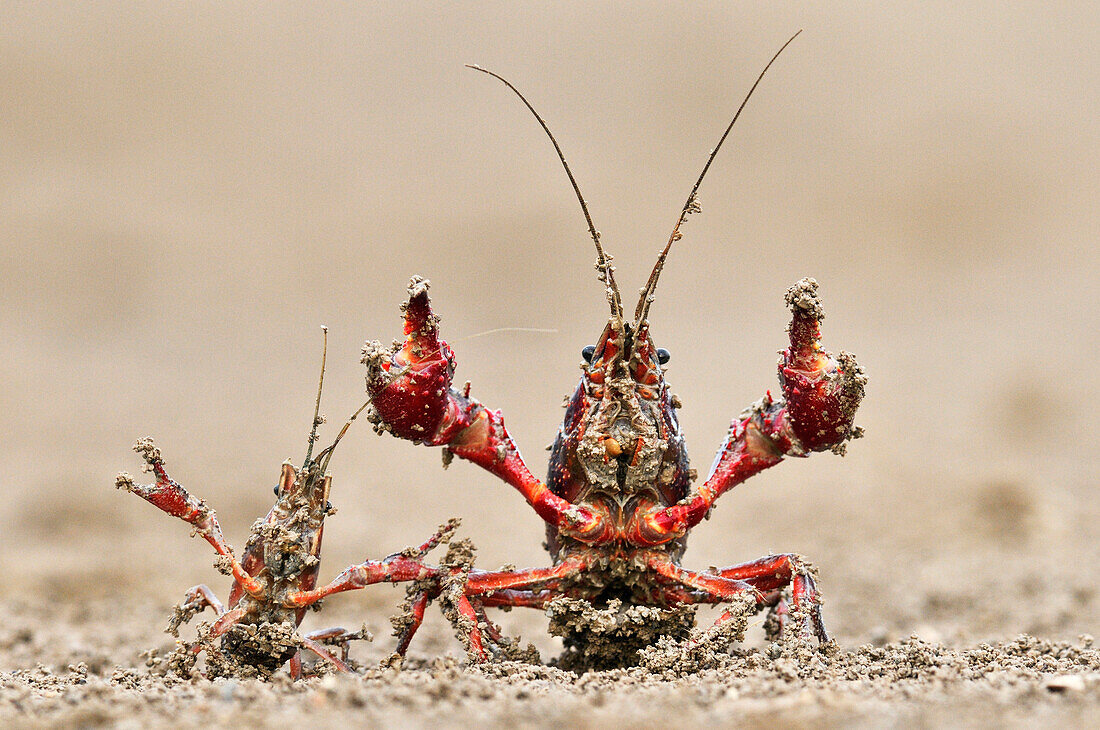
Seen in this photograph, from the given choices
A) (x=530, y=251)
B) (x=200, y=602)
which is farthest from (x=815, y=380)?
(x=530, y=251)

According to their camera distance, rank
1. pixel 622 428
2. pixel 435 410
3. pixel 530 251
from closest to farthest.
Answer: pixel 435 410
pixel 622 428
pixel 530 251

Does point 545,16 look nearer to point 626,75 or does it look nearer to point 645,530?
point 626,75

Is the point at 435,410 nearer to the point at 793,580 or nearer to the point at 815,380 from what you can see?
the point at 815,380

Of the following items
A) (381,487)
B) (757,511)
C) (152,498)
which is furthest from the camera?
(381,487)

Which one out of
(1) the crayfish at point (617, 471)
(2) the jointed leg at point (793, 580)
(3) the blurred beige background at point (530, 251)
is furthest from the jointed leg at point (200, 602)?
(3) the blurred beige background at point (530, 251)

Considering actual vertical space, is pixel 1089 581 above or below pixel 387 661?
above

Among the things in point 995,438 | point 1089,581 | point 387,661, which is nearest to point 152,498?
point 387,661

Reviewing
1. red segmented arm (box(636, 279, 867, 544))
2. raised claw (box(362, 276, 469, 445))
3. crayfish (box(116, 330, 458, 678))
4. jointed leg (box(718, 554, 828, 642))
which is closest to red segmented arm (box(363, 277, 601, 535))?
raised claw (box(362, 276, 469, 445))

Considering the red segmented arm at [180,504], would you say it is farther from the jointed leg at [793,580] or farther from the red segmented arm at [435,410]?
the jointed leg at [793,580]
